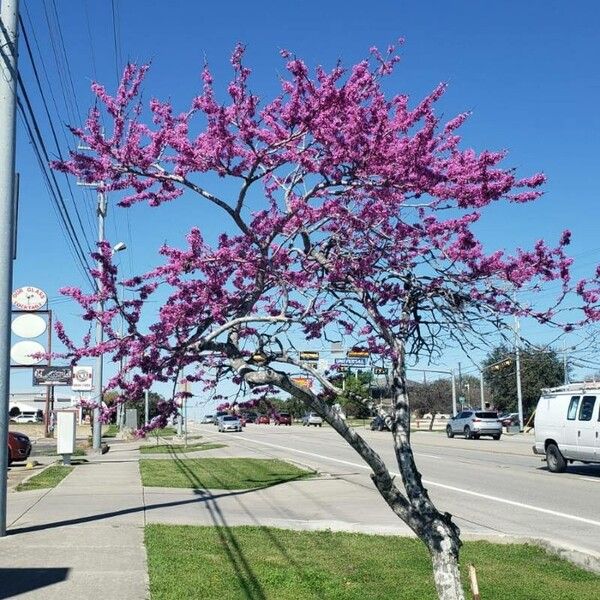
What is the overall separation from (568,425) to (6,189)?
1540cm

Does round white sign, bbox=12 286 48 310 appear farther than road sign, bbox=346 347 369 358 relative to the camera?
Yes

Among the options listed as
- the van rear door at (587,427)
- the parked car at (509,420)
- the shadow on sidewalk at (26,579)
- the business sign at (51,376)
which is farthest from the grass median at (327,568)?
the parked car at (509,420)

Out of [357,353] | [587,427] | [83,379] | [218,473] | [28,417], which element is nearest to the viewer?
[357,353]

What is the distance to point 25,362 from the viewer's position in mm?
24172

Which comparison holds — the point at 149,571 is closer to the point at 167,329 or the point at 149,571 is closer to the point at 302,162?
the point at 167,329

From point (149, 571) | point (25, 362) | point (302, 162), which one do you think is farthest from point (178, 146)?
point (25, 362)

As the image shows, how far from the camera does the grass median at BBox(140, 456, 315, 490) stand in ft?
58.4

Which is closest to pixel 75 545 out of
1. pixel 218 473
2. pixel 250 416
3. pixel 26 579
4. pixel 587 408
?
pixel 26 579

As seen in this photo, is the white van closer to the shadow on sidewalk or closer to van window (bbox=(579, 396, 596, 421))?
van window (bbox=(579, 396, 596, 421))

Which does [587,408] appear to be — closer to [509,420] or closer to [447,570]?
[447,570]

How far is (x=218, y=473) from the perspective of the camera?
20703 millimetres

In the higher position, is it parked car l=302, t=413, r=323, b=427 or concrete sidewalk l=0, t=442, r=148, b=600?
parked car l=302, t=413, r=323, b=427

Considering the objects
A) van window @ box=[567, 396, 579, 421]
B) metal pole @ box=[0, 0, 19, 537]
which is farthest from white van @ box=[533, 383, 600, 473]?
metal pole @ box=[0, 0, 19, 537]

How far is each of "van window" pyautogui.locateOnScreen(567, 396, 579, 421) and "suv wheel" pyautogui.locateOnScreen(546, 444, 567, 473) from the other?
125 centimetres
